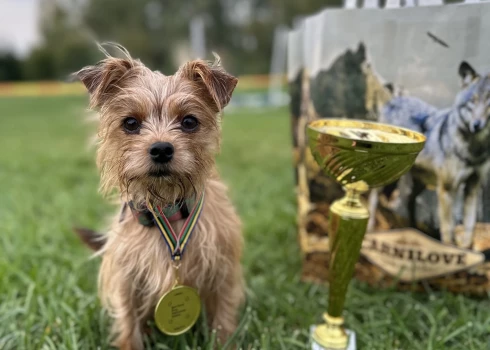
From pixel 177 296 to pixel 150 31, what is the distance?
111 feet

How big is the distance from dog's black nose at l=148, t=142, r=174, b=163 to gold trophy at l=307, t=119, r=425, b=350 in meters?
0.70

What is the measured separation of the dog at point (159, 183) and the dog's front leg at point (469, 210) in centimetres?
145

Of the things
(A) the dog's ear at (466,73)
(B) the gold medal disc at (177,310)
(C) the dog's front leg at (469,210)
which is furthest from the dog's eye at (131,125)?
(C) the dog's front leg at (469,210)

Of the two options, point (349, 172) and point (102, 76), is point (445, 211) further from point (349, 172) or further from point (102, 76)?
point (102, 76)

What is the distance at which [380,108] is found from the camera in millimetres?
2607

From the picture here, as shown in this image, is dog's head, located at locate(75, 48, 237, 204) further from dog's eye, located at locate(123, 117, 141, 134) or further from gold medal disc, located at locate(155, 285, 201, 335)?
gold medal disc, located at locate(155, 285, 201, 335)

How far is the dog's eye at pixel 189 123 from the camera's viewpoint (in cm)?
202

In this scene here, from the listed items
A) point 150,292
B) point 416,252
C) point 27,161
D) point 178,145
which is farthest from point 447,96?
point 27,161

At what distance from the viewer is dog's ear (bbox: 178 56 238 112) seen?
197cm

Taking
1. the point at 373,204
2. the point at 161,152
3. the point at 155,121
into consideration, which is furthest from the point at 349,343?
the point at 155,121

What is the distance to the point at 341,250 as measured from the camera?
2.14m

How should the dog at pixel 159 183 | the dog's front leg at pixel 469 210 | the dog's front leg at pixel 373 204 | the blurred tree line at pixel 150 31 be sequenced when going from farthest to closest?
the blurred tree line at pixel 150 31 → the dog's front leg at pixel 373 204 → the dog's front leg at pixel 469 210 → the dog at pixel 159 183

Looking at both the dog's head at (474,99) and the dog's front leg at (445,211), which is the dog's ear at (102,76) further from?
the dog's front leg at (445,211)

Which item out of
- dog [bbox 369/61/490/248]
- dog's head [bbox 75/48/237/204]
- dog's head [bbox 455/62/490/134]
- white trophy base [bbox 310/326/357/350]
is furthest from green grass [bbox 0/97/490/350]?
→ dog's head [bbox 455/62/490/134]
